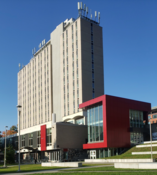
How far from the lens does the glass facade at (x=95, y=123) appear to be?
55.2m

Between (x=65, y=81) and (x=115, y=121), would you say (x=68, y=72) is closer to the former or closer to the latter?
(x=65, y=81)

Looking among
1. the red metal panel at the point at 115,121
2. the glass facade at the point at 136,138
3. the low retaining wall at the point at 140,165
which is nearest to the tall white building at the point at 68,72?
the red metal panel at the point at 115,121

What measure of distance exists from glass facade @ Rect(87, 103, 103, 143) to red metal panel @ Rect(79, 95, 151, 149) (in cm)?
134

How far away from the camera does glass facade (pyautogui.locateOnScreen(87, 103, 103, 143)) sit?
55.2m

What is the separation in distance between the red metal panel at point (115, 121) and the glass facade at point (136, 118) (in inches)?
48.9

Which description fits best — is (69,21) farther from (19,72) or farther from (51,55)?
(19,72)

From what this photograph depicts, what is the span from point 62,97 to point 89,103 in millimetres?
25373

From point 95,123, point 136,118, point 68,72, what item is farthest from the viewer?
point 68,72

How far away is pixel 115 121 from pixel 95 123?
4832 millimetres

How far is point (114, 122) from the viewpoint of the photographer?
178 feet

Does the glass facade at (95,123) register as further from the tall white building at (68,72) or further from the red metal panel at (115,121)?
the tall white building at (68,72)

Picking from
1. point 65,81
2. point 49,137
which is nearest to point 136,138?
point 49,137

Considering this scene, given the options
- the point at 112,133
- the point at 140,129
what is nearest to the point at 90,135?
the point at 112,133

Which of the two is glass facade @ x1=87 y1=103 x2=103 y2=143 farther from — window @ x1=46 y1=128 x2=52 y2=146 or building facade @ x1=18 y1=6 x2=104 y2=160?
window @ x1=46 y1=128 x2=52 y2=146
